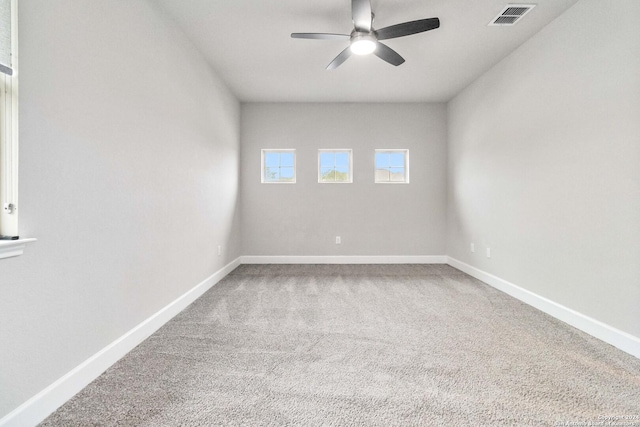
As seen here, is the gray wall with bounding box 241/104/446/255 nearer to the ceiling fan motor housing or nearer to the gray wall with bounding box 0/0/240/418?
the gray wall with bounding box 0/0/240/418

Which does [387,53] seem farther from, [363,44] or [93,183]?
[93,183]

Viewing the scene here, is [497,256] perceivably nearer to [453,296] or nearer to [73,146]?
[453,296]

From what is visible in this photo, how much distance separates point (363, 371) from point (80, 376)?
1.54 meters

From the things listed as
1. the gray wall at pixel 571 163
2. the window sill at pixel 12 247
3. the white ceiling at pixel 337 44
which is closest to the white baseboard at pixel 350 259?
the gray wall at pixel 571 163

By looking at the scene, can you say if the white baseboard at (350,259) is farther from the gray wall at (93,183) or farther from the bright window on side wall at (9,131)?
the bright window on side wall at (9,131)

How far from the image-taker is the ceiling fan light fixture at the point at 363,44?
2.51 meters

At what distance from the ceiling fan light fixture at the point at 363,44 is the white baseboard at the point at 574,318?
280 cm

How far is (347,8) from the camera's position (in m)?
2.49

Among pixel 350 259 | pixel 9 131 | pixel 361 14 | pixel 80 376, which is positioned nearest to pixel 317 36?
pixel 361 14

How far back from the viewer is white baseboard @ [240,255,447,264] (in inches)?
195

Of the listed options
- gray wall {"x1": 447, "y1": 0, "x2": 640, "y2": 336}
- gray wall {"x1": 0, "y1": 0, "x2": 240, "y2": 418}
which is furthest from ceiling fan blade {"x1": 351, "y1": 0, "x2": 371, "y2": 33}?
gray wall {"x1": 447, "y1": 0, "x2": 640, "y2": 336}

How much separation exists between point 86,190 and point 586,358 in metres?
3.21

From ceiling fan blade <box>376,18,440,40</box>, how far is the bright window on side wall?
2.27 m

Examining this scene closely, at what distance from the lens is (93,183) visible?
1.70m
